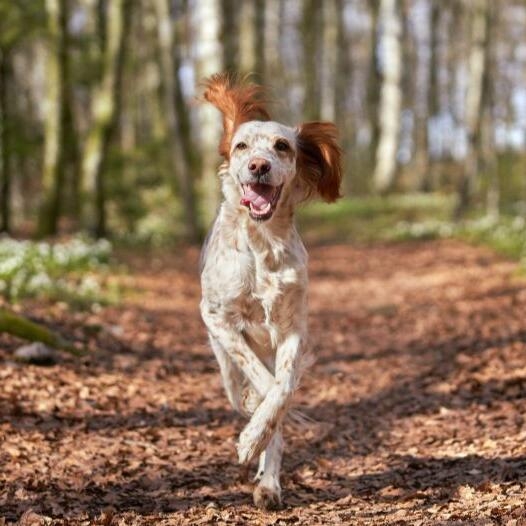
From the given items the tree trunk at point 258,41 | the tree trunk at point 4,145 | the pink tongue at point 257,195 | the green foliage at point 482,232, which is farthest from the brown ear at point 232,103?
the tree trunk at point 258,41

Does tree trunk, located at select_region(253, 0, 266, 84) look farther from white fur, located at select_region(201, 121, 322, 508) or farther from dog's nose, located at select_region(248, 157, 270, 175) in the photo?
dog's nose, located at select_region(248, 157, 270, 175)

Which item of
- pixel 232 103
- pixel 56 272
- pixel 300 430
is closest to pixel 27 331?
pixel 300 430

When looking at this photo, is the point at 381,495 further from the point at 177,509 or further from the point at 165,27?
the point at 165,27

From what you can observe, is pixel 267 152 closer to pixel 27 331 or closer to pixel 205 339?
pixel 27 331

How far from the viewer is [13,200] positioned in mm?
30750

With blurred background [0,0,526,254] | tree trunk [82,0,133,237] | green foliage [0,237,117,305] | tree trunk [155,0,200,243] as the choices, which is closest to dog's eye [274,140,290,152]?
blurred background [0,0,526,254]

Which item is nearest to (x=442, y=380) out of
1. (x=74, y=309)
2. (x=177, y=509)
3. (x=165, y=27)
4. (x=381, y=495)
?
(x=381, y=495)

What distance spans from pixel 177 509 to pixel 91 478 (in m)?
0.69

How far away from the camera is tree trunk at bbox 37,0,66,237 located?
15445 mm

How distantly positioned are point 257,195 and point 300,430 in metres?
2.40

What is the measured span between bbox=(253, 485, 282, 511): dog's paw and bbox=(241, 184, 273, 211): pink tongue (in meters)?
1.57

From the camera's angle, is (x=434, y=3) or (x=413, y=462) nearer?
(x=413, y=462)

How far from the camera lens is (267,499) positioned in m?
4.47

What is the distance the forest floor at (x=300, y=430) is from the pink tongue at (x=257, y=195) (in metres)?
1.23
